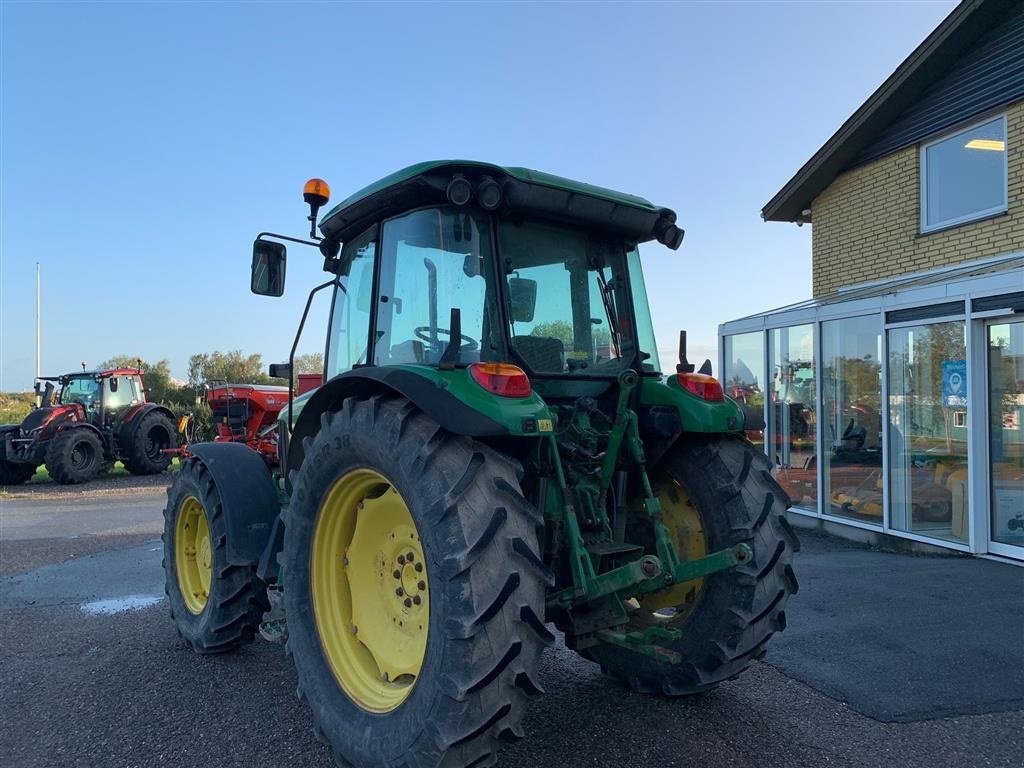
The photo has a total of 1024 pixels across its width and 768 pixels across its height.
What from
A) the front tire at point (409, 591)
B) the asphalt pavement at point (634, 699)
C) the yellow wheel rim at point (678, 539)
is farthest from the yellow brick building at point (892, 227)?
the front tire at point (409, 591)

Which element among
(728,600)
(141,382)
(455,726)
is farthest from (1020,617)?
(141,382)

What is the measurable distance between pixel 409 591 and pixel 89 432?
15.3 meters

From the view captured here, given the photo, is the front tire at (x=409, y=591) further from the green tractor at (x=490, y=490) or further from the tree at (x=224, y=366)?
the tree at (x=224, y=366)

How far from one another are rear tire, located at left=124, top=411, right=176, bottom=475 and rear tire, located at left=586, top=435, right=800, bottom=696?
15599 mm

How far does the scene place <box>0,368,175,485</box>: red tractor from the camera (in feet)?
49.9

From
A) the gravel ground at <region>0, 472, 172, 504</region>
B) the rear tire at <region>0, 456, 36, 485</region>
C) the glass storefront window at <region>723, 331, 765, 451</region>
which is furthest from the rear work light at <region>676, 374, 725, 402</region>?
the rear tire at <region>0, 456, 36, 485</region>

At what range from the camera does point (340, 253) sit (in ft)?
13.7

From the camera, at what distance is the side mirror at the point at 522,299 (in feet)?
10.8

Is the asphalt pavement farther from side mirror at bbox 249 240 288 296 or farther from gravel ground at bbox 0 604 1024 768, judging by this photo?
side mirror at bbox 249 240 288 296

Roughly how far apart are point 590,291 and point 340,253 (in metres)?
1.52

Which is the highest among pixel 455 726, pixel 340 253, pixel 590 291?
pixel 340 253

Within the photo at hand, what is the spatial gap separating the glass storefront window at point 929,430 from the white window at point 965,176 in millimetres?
1879

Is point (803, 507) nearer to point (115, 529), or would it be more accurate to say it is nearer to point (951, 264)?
point (951, 264)

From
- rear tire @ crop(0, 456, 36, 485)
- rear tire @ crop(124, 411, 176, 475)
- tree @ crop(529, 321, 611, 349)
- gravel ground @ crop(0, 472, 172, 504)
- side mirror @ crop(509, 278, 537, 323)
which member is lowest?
gravel ground @ crop(0, 472, 172, 504)
